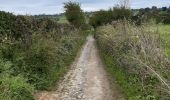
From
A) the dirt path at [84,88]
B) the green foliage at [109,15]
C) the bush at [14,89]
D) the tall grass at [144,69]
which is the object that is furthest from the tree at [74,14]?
the bush at [14,89]

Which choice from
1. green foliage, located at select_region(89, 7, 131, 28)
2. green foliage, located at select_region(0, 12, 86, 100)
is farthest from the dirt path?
green foliage, located at select_region(89, 7, 131, 28)

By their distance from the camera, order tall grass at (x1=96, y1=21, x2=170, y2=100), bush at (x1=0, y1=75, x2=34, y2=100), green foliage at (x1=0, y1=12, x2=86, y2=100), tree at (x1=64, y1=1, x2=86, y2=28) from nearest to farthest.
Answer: bush at (x1=0, y1=75, x2=34, y2=100) → tall grass at (x1=96, y1=21, x2=170, y2=100) → green foliage at (x1=0, y1=12, x2=86, y2=100) → tree at (x1=64, y1=1, x2=86, y2=28)

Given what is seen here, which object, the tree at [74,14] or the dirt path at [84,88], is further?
the tree at [74,14]

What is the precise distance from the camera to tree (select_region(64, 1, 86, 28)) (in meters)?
70.9

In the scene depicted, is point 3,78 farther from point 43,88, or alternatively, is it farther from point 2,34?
point 2,34

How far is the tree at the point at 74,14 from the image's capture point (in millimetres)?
70938

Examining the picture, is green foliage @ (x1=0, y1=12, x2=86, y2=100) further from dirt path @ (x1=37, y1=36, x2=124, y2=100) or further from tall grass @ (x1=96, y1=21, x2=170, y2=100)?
tall grass @ (x1=96, y1=21, x2=170, y2=100)

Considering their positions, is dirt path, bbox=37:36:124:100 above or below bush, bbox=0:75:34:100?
below

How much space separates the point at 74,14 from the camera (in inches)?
2805

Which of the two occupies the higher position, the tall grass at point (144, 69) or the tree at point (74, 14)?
the tall grass at point (144, 69)

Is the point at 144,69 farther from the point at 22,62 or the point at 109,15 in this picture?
the point at 109,15

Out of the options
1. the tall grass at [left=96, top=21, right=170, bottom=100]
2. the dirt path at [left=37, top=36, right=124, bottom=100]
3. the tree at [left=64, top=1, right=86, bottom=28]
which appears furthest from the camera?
the tree at [left=64, top=1, right=86, bottom=28]

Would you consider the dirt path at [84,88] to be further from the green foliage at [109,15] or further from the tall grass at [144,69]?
the green foliage at [109,15]

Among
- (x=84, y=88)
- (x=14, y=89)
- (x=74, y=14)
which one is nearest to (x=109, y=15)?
(x=74, y=14)
